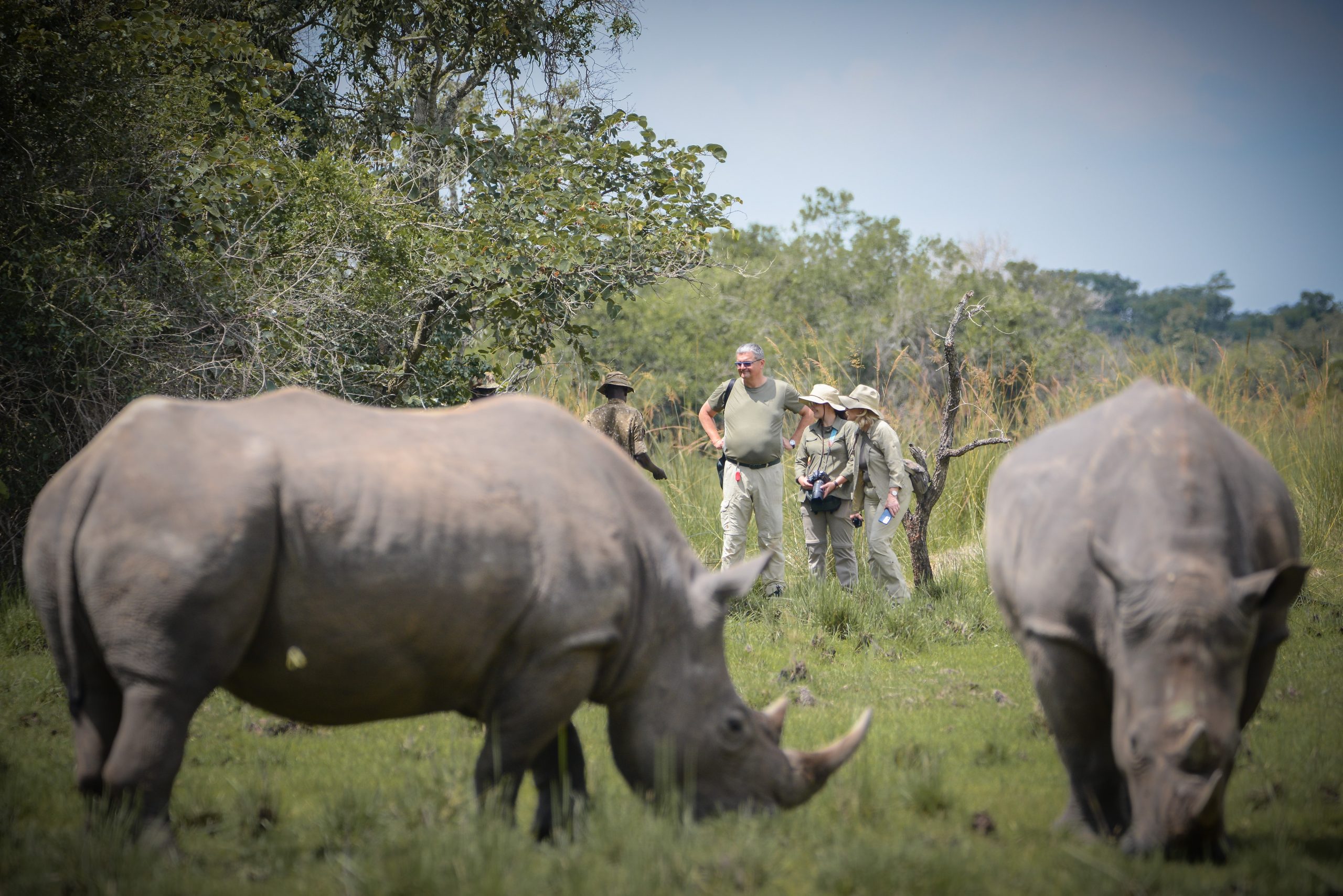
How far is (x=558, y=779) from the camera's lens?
173 inches

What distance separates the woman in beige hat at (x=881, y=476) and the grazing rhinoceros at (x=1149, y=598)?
5.17 m

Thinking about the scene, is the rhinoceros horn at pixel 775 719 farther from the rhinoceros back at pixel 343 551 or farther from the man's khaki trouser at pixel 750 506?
the man's khaki trouser at pixel 750 506

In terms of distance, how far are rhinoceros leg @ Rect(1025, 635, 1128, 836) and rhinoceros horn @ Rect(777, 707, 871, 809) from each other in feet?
2.42

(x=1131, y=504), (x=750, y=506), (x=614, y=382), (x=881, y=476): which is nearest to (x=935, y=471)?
(x=881, y=476)

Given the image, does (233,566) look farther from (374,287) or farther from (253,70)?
(253,70)

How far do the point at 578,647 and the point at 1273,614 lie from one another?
2440mm

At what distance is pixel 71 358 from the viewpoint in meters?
8.68

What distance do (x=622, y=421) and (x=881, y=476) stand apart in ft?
8.06

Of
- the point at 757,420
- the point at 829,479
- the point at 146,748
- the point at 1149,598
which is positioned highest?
the point at 757,420

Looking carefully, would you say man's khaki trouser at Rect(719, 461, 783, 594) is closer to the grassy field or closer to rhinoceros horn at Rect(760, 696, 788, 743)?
the grassy field

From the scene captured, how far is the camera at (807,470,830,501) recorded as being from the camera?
386 inches

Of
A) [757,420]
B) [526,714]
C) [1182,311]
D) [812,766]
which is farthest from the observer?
[1182,311]

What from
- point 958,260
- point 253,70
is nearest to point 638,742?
point 253,70

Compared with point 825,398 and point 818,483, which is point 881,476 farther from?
point 825,398
